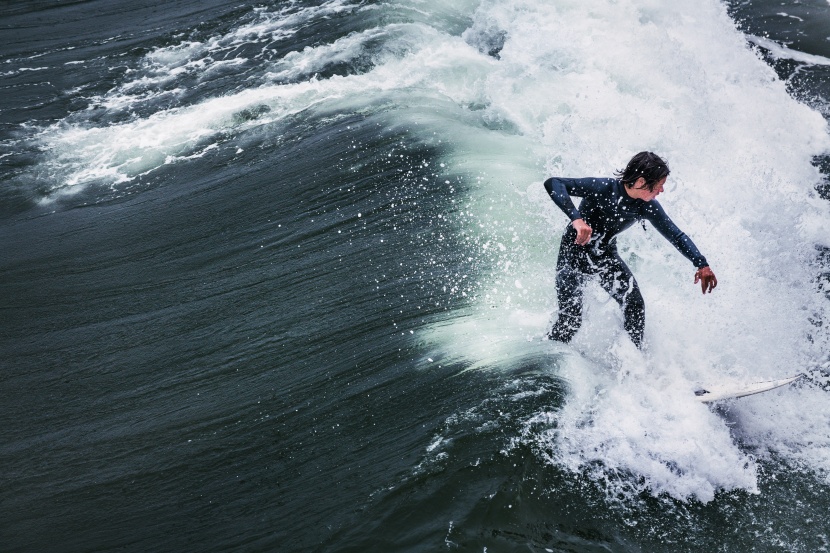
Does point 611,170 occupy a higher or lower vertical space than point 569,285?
lower

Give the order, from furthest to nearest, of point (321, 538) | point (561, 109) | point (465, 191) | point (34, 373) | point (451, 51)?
point (451, 51)
point (561, 109)
point (465, 191)
point (34, 373)
point (321, 538)

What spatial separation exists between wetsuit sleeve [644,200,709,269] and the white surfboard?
3.24 ft

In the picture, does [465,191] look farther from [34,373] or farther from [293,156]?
[34,373]

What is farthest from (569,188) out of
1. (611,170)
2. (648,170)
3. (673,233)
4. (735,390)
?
(611,170)

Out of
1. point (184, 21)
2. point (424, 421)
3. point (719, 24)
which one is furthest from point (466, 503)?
point (184, 21)

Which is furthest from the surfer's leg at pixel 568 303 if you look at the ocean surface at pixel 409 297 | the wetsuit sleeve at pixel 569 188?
the wetsuit sleeve at pixel 569 188

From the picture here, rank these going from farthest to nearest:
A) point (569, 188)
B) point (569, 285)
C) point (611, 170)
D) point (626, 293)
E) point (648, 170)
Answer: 1. point (611, 170)
2. point (569, 285)
3. point (626, 293)
4. point (569, 188)
5. point (648, 170)

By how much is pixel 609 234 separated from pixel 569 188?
462 mm

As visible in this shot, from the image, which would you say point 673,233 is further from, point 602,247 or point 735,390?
point 735,390

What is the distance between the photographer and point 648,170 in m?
4.16

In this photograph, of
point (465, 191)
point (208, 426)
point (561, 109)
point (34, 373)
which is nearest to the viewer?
point (208, 426)

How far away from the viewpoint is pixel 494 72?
33.0 feet

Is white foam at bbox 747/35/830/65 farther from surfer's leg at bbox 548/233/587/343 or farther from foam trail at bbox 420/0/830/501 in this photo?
surfer's leg at bbox 548/233/587/343

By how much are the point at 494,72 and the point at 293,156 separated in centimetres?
366
